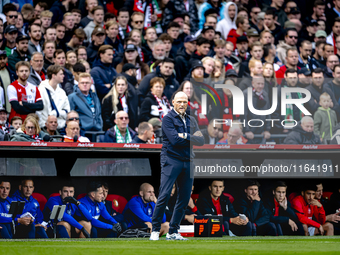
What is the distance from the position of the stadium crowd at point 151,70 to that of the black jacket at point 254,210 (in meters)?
1.36

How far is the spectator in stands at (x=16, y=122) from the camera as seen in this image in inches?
410

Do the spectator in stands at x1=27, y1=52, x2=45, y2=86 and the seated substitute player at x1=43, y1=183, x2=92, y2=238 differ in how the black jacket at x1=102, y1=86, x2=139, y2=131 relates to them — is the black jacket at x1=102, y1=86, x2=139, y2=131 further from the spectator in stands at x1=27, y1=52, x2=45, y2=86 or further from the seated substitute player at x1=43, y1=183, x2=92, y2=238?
the seated substitute player at x1=43, y1=183, x2=92, y2=238

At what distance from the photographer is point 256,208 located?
9.98 m

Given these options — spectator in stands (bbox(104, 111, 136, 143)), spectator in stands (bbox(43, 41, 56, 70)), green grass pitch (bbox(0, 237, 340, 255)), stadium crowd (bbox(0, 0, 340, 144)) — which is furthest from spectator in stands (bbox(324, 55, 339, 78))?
green grass pitch (bbox(0, 237, 340, 255))

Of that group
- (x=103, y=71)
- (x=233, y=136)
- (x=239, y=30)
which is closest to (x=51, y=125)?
(x=103, y=71)

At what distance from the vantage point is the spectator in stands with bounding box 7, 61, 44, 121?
10.8 m

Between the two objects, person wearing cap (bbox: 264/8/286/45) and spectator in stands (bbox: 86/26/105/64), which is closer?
spectator in stands (bbox: 86/26/105/64)

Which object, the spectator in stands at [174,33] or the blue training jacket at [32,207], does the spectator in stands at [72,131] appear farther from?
the spectator in stands at [174,33]

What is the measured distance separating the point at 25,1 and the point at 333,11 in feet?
30.4

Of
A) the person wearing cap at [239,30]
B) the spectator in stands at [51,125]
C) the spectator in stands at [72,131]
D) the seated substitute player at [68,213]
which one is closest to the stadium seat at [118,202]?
the seated substitute player at [68,213]

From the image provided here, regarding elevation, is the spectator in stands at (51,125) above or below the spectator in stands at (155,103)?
below

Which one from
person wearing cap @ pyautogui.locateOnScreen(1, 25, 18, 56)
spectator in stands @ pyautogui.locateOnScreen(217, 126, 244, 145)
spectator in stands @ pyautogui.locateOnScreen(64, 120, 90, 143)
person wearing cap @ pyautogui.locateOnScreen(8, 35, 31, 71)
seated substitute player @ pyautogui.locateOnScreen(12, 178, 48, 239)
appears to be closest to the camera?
seated substitute player @ pyautogui.locateOnScreen(12, 178, 48, 239)

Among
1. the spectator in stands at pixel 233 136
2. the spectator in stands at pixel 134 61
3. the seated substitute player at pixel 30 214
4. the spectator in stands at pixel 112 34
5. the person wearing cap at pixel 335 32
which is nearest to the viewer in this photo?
the seated substitute player at pixel 30 214

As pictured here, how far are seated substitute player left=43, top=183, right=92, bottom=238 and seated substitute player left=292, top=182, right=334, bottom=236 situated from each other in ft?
11.3
